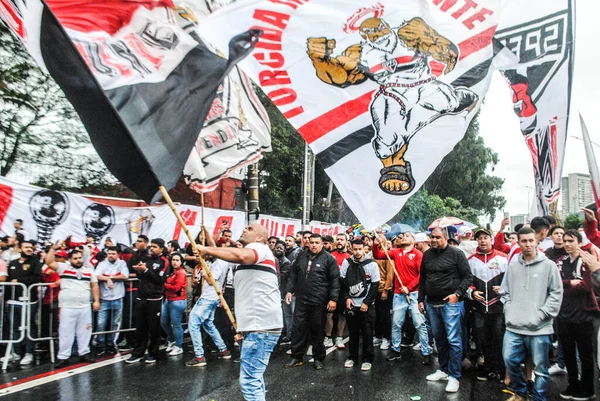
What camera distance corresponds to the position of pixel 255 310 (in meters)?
4.97

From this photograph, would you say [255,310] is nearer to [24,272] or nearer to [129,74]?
[129,74]

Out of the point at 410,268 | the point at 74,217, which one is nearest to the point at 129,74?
the point at 410,268

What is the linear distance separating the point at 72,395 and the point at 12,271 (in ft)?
10.1

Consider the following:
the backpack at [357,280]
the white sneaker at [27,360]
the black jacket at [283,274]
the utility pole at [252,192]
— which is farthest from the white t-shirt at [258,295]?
the utility pole at [252,192]

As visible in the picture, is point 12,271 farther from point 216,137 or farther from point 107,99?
point 107,99

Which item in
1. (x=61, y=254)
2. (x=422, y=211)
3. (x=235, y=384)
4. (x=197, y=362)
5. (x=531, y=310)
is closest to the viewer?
Answer: (x=531, y=310)

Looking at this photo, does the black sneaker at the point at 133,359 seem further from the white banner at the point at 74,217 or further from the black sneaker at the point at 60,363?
the white banner at the point at 74,217

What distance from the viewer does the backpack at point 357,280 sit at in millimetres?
7949

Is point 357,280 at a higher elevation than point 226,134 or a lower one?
lower

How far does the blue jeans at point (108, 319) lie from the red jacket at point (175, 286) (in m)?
1.33

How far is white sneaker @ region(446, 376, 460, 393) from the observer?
621 cm

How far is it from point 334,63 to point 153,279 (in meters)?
4.65

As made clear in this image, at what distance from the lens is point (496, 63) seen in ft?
19.9

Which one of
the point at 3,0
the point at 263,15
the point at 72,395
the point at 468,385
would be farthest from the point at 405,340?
the point at 3,0
